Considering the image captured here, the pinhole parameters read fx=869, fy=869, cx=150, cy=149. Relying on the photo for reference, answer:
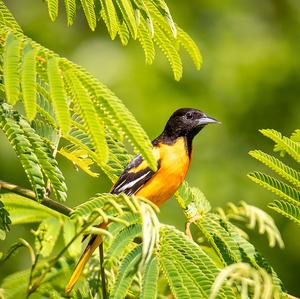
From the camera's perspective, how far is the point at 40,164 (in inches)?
118

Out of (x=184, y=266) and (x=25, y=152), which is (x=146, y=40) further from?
(x=184, y=266)

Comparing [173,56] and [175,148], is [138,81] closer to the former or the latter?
[175,148]

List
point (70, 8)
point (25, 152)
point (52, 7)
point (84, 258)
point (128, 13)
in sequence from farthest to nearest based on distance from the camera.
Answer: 1. point (84, 258)
2. point (70, 8)
3. point (52, 7)
4. point (128, 13)
5. point (25, 152)

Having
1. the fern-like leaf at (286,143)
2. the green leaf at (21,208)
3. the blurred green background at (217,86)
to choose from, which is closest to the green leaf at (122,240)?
the green leaf at (21,208)

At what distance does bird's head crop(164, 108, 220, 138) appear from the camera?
5961mm

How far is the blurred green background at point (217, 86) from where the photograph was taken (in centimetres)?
862

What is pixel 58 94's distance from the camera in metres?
2.58

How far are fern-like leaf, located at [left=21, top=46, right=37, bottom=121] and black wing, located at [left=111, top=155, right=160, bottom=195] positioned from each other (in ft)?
4.68

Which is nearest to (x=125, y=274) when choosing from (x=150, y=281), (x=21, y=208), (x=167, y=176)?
(x=150, y=281)

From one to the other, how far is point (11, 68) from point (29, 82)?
2.8 inches

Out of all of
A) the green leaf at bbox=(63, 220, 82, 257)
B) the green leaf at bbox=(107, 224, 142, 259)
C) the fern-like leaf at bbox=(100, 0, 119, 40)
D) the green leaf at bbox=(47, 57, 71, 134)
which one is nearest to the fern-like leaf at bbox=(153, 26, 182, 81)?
the fern-like leaf at bbox=(100, 0, 119, 40)

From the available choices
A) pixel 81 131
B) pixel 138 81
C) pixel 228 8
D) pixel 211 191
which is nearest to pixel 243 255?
pixel 81 131

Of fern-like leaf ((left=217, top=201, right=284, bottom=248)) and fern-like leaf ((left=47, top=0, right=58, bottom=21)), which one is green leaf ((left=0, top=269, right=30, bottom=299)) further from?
fern-like leaf ((left=47, top=0, right=58, bottom=21))

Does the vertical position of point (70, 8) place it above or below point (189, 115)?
above
